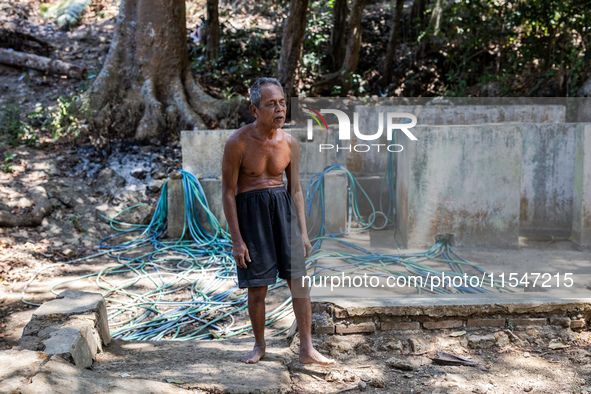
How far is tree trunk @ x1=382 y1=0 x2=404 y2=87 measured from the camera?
11102 mm

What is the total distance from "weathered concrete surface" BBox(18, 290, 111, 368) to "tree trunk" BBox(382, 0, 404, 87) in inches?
372

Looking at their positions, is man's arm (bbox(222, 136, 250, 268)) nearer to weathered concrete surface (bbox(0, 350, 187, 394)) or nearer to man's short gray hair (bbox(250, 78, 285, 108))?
man's short gray hair (bbox(250, 78, 285, 108))

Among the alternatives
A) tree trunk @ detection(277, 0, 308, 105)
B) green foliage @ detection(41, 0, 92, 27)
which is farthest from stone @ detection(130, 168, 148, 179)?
green foliage @ detection(41, 0, 92, 27)

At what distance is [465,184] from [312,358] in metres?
2.60

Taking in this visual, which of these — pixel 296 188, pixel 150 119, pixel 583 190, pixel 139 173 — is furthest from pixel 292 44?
pixel 296 188

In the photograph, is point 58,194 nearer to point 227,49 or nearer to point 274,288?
point 274,288

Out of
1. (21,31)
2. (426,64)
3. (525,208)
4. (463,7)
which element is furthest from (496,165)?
(21,31)

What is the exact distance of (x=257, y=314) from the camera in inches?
118

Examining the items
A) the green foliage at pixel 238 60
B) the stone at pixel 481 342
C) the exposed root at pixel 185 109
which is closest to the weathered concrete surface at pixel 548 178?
the stone at pixel 481 342

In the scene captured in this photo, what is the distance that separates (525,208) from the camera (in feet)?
18.6

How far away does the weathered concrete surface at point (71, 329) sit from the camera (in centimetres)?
284

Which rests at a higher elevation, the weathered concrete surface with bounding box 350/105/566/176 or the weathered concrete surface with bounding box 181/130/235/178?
the weathered concrete surface with bounding box 350/105/566/176

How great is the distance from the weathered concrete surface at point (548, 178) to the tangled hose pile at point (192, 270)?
144 cm

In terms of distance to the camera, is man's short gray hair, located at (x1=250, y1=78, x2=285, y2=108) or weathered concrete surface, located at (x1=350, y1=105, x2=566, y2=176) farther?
weathered concrete surface, located at (x1=350, y1=105, x2=566, y2=176)
